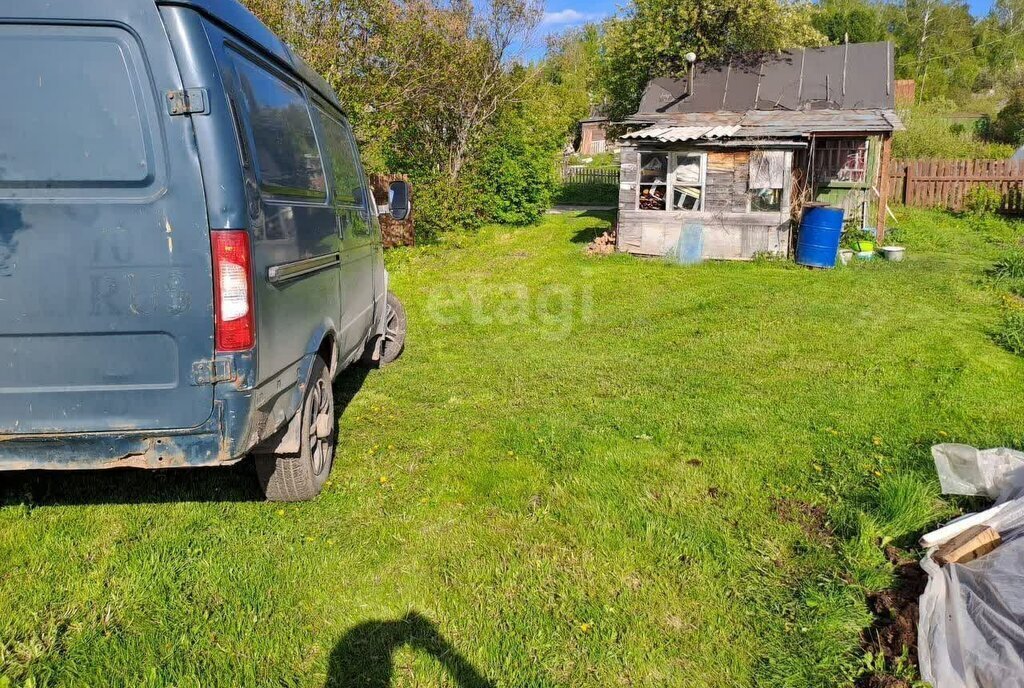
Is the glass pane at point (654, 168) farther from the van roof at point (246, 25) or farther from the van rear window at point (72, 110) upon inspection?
the van rear window at point (72, 110)

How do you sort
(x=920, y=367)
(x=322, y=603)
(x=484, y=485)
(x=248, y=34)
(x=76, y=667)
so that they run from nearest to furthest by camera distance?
1. (x=76, y=667)
2. (x=322, y=603)
3. (x=248, y=34)
4. (x=484, y=485)
5. (x=920, y=367)

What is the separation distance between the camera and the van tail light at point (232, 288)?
2760 millimetres

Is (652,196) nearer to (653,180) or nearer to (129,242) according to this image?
(653,180)

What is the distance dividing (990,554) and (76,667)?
3464mm

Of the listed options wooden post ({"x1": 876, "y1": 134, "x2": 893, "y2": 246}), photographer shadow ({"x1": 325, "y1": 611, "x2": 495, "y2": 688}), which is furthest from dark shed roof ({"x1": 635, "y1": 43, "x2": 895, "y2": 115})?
photographer shadow ({"x1": 325, "y1": 611, "x2": 495, "y2": 688})

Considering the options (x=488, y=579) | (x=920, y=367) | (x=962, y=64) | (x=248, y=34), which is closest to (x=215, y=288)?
(x=248, y=34)

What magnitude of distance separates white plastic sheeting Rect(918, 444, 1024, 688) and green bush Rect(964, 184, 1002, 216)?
17.1 meters

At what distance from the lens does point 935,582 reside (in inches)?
107

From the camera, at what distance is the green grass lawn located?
106 inches

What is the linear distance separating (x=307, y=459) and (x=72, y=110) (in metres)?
1.92

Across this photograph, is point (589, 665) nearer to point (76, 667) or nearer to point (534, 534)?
point (534, 534)

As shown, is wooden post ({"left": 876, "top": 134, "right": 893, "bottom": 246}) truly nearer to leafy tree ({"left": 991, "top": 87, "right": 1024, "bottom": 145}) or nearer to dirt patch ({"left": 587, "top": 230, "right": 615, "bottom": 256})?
dirt patch ({"left": 587, "top": 230, "right": 615, "bottom": 256})

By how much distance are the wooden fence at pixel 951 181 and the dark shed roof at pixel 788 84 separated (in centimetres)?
443

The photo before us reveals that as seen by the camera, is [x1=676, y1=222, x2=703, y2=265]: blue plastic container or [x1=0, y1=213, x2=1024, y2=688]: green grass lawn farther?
[x1=676, y1=222, x2=703, y2=265]: blue plastic container
